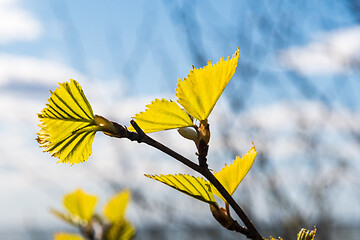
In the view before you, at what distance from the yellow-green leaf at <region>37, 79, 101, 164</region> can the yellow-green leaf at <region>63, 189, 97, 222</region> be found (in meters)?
0.28

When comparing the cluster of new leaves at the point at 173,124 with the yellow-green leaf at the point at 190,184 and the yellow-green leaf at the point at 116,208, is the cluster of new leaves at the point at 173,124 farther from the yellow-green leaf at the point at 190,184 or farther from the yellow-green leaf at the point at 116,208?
the yellow-green leaf at the point at 116,208

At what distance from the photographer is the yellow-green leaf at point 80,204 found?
0.65m

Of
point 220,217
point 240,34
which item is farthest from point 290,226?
point 220,217

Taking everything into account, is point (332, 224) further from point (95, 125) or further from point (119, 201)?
point (95, 125)

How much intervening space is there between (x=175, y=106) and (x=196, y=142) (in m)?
0.04

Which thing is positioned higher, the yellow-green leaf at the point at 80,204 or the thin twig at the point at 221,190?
the yellow-green leaf at the point at 80,204

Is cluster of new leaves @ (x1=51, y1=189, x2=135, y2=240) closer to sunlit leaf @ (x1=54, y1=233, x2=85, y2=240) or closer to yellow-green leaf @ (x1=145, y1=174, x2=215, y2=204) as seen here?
sunlit leaf @ (x1=54, y1=233, x2=85, y2=240)

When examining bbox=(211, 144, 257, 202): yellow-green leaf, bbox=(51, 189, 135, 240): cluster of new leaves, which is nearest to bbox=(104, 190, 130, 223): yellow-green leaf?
bbox=(51, 189, 135, 240): cluster of new leaves

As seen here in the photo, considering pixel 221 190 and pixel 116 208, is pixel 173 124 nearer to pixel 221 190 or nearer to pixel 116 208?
pixel 221 190

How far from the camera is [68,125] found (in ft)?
1.23

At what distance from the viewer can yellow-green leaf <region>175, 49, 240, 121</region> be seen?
358mm

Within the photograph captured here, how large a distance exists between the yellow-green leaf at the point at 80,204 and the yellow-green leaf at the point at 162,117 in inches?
12.1

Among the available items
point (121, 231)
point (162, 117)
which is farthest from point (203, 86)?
point (121, 231)

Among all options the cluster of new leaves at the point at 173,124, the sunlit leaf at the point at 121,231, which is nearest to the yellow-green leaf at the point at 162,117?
the cluster of new leaves at the point at 173,124
